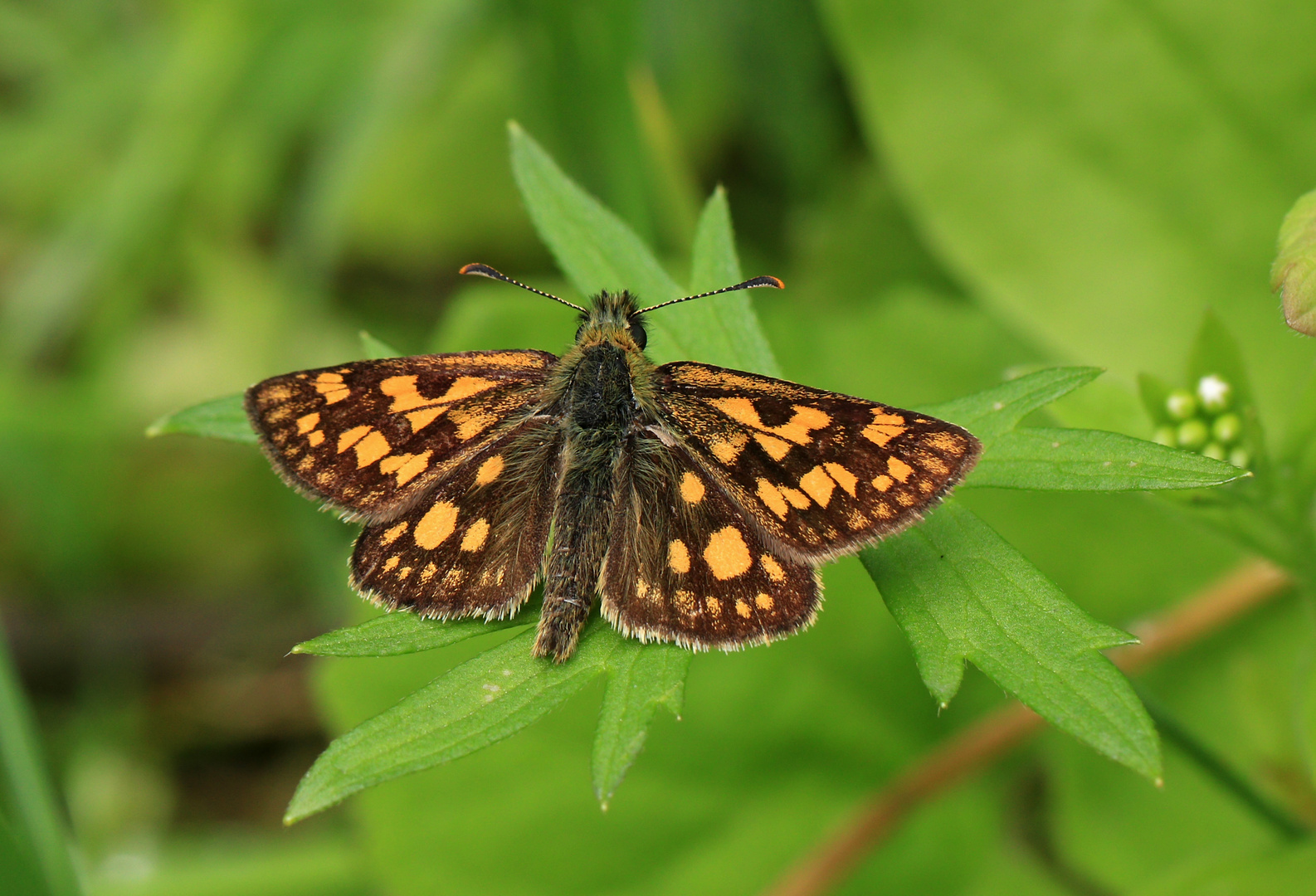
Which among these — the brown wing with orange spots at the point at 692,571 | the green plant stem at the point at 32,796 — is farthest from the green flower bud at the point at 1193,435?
the green plant stem at the point at 32,796

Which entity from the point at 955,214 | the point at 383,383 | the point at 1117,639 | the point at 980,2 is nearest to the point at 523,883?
the point at 383,383

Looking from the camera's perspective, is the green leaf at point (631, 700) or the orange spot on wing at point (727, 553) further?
the orange spot on wing at point (727, 553)

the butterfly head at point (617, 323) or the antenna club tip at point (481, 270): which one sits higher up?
the antenna club tip at point (481, 270)

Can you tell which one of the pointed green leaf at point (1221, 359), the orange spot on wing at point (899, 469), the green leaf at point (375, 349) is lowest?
the pointed green leaf at point (1221, 359)

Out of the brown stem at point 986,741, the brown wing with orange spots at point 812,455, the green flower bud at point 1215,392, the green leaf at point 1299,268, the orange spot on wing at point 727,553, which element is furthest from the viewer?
the brown stem at point 986,741

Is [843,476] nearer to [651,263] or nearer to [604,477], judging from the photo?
[604,477]

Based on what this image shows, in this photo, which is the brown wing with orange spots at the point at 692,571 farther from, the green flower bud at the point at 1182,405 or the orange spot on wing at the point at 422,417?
the green flower bud at the point at 1182,405
